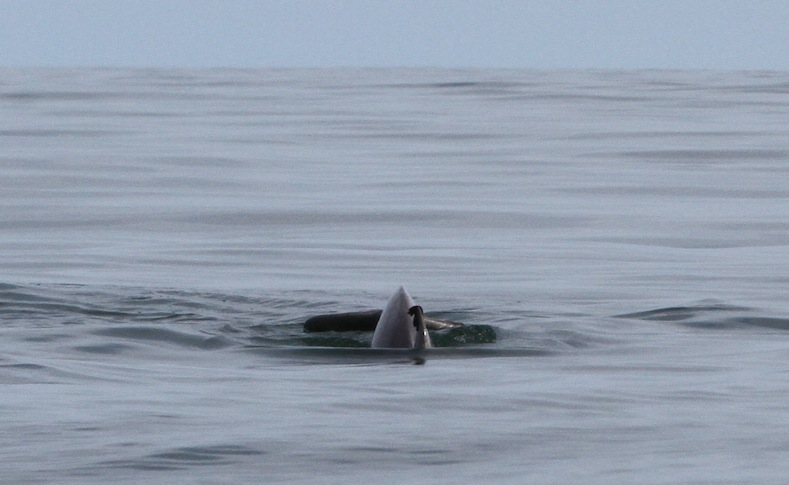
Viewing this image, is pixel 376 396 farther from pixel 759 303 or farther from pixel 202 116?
pixel 202 116

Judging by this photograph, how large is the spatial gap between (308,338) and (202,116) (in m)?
24.3

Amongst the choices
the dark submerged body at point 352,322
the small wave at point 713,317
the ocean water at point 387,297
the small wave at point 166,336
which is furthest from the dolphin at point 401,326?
the small wave at point 713,317

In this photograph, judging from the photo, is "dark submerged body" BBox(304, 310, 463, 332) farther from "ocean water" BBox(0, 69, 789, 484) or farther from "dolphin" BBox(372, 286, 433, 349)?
"dolphin" BBox(372, 286, 433, 349)

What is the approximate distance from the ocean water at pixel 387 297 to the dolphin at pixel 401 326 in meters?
0.15

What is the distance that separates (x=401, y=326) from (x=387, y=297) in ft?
9.52

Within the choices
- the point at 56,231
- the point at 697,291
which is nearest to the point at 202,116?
the point at 56,231

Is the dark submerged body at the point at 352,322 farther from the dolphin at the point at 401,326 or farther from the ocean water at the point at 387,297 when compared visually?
the dolphin at the point at 401,326

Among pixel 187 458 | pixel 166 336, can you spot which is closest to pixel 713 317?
pixel 166 336

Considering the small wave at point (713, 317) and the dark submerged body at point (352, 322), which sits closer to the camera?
the dark submerged body at point (352, 322)

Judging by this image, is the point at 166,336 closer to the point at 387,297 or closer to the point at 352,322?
the point at 352,322

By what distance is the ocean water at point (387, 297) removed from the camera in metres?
7.29

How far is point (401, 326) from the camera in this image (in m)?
9.91

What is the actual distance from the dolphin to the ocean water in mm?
147

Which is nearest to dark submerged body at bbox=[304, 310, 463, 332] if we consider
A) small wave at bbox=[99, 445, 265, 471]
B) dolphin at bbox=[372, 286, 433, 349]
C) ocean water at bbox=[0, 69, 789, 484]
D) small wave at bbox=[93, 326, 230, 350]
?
ocean water at bbox=[0, 69, 789, 484]
